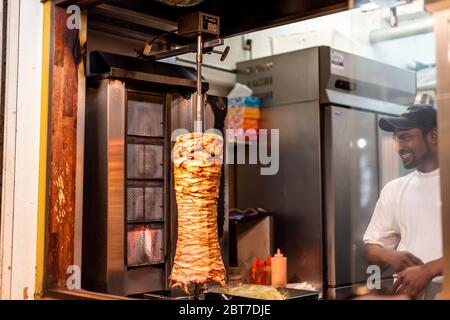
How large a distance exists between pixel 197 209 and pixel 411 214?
36.0 inches

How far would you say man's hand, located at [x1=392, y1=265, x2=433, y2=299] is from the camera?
1938 millimetres

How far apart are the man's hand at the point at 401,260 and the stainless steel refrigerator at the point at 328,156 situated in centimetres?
119

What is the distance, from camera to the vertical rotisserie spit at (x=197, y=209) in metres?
1.98

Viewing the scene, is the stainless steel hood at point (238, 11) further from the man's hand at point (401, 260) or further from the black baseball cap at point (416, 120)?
the man's hand at point (401, 260)

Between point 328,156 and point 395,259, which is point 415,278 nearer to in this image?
point 395,259

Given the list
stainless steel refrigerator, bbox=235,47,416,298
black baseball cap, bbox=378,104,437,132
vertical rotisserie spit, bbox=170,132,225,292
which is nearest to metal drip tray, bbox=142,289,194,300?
vertical rotisserie spit, bbox=170,132,225,292

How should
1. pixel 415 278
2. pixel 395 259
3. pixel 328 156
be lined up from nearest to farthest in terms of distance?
1. pixel 415 278
2. pixel 395 259
3. pixel 328 156

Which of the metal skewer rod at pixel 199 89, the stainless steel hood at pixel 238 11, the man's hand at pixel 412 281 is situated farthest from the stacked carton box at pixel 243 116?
the man's hand at pixel 412 281

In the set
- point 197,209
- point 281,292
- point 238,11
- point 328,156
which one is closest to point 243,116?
point 328,156

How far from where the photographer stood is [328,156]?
3676 mm

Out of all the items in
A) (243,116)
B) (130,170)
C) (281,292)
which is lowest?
(281,292)
